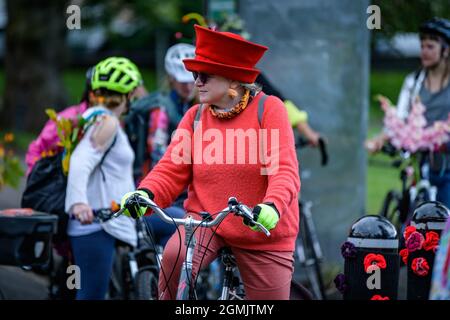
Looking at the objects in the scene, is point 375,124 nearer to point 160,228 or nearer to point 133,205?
point 160,228

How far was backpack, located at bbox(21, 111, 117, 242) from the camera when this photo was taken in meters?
7.11

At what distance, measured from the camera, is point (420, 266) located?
219 inches

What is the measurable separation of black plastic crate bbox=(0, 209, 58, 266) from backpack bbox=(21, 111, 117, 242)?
0.26 meters

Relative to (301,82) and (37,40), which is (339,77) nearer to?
(301,82)

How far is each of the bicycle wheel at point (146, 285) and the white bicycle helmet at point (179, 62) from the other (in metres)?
1.61

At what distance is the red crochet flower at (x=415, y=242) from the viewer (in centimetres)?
558

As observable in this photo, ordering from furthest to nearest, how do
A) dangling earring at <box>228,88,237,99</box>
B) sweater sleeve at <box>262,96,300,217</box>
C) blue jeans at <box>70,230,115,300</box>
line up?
blue jeans at <box>70,230,115,300</box>
dangling earring at <box>228,88,237,99</box>
sweater sleeve at <box>262,96,300,217</box>

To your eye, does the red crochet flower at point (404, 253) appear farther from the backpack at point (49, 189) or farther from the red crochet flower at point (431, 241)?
the backpack at point (49, 189)

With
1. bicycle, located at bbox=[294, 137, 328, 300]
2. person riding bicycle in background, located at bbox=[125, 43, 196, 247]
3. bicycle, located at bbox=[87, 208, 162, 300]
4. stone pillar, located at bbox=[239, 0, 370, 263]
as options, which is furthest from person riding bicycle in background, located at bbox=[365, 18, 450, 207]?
bicycle, located at bbox=[87, 208, 162, 300]

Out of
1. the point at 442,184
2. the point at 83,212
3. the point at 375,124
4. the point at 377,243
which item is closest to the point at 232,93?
the point at 377,243

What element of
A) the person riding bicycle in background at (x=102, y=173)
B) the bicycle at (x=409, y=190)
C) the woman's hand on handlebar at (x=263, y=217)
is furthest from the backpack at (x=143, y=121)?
the woman's hand on handlebar at (x=263, y=217)

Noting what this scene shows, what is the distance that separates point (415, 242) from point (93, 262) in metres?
2.29

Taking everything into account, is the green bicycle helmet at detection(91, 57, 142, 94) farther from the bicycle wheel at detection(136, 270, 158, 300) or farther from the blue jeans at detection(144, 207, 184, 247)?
the bicycle wheel at detection(136, 270, 158, 300)

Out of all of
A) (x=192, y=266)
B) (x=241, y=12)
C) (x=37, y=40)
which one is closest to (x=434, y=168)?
(x=241, y=12)
